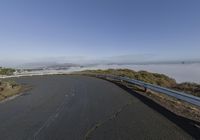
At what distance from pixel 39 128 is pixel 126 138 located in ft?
10.4

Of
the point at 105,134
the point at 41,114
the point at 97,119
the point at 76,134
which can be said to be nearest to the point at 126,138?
the point at 105,134

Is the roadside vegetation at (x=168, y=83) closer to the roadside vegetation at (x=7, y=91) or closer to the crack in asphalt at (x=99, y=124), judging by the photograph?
the crack in asphalt at (x=99, y=124)

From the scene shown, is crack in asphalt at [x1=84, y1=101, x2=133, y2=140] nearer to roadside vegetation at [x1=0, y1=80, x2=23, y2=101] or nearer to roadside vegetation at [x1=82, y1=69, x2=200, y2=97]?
roadside vegetation at [x1=82, y1=69, x2=200, y2=97]

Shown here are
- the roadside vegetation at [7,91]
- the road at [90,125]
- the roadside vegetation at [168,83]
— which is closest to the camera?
the road at [90,125]

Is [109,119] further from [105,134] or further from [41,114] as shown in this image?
[41,114]

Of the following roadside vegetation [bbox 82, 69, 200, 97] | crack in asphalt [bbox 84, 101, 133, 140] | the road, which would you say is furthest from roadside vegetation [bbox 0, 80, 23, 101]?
roadside vegetation [bbox 82, 69, 200, 97]

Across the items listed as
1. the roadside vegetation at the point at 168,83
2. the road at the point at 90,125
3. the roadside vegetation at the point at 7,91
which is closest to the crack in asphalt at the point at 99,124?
the road at the point at 90,125

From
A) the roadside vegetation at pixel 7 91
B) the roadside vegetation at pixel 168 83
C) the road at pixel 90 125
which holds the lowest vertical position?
the roadside vegetation at pixel 168 83

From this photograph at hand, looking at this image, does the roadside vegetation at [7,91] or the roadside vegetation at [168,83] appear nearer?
the roadside vegetation at [7,91]

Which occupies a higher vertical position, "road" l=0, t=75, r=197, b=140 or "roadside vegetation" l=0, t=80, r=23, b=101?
"road" l=0, t=75, r=197, b=140

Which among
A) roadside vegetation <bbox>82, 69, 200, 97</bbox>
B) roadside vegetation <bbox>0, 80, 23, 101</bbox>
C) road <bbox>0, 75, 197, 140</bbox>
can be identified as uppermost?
road <bbox>0, 75, 197, 140</bbox>

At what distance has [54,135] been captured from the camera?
7.45 metres

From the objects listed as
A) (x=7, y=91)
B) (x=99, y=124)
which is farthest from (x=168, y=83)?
(x=99, y=124)

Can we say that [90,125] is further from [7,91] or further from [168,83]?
[168,83]
